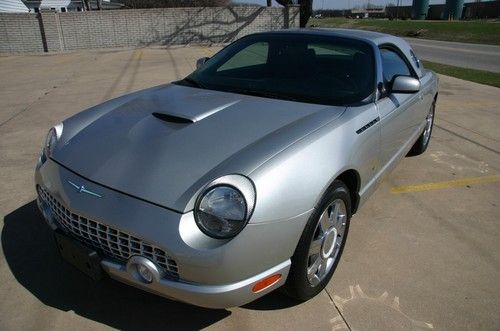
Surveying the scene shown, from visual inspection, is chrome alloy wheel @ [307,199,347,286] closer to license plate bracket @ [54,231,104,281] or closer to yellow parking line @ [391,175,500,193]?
license plate bracket @ [54,231,104,281]

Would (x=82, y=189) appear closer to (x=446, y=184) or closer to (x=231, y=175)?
(x=231, y=175)

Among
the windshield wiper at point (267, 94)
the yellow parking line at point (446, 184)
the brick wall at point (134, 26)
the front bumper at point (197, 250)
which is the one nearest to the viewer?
the front bumper at point (197, 250)

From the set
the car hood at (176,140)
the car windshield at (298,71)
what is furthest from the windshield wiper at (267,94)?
the car hood at (176,140)

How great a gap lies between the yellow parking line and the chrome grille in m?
2.70

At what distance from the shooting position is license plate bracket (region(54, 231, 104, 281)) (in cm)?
208

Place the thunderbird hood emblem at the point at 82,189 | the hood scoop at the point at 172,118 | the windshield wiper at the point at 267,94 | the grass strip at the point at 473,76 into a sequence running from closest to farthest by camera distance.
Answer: the thunderbird hood emblem at the point at 82,189
the hood scoop at the point at 172,118
the windshield wiper at the point at 267,94
the grass strip at the point at 473,76

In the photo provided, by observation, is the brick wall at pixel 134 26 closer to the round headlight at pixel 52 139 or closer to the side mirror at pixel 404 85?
the round headlight at pixel 52 139

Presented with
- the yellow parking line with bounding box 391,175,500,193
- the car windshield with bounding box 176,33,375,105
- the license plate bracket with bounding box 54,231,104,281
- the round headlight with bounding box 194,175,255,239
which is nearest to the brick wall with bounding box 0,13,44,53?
the car windshield with bounding box 176,33,375,105

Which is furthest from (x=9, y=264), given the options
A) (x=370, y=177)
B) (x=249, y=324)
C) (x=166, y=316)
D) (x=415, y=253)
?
(x=415, y=253)

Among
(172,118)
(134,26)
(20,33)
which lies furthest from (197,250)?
(134,26)

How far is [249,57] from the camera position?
389cm

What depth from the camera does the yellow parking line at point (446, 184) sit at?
4039 millimetres

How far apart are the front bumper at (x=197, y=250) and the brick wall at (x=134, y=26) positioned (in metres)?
20.1

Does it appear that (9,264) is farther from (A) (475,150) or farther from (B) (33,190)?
(A) (475,150)
